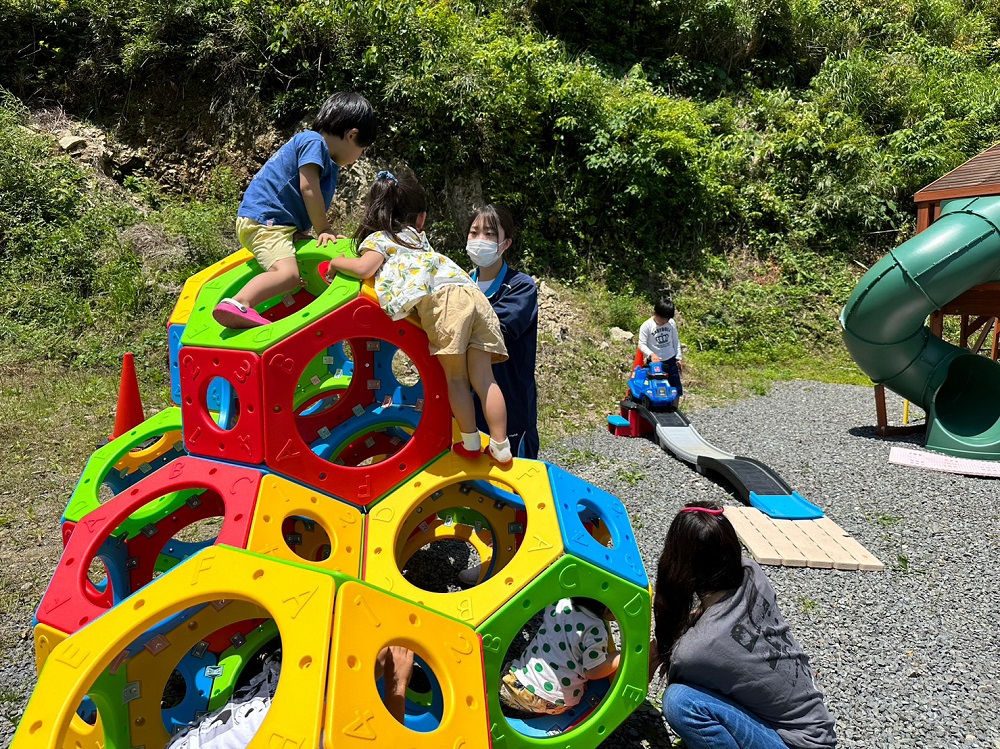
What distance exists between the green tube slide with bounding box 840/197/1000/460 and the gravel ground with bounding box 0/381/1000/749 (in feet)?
1.95

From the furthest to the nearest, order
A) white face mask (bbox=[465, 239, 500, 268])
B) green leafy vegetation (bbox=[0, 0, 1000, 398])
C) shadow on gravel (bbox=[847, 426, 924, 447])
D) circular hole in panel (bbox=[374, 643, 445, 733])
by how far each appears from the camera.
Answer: green leafy vegetation (bbox=[0, 0, 1000, 398]) < shadow on gravel (bbox=[847, 426, 924, 447]) < white face mask (bbox=[465, 239, 500, 268]) < circular hole in panel (bbox=[374, 643, 445, 733])

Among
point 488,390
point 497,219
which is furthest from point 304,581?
point 497,219

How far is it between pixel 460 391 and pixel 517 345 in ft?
2.41

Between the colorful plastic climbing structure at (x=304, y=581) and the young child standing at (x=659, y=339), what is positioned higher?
the colorful plastic climbing structure at (x=304, y=581)

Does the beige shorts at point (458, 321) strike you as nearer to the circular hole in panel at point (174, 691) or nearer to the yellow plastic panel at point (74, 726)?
the yellow plastic panel at point (74, 726)

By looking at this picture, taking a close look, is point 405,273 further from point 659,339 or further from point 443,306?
point 659,339

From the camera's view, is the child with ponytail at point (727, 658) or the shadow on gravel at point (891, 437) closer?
the child with ponytail at point (727, 658)

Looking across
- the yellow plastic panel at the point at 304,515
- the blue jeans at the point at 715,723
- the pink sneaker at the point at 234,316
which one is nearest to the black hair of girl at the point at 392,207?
the pink sneaker at the point at 234,316

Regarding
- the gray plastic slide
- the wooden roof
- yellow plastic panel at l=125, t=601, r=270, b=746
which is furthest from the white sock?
the wooden roof

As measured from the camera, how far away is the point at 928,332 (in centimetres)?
738

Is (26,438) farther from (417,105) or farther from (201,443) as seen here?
(417,105)

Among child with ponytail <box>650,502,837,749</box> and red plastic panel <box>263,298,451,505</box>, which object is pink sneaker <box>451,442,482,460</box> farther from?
child with ponytail <box>650,502,837,749</box>

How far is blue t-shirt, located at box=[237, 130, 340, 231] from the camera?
360cm

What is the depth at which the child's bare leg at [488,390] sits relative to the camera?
2.91 metres
